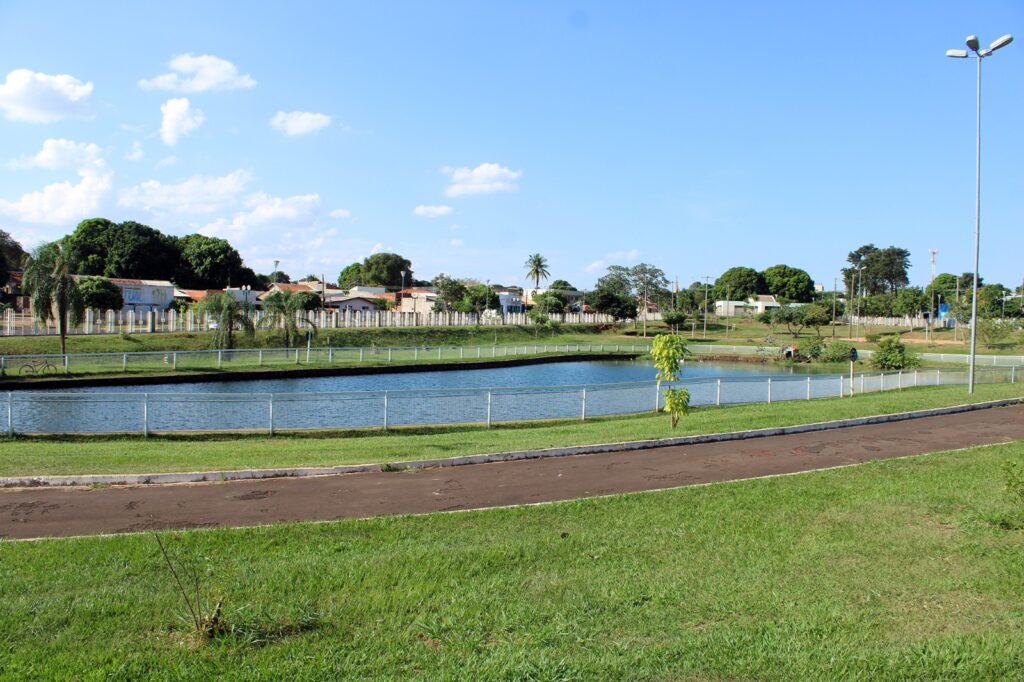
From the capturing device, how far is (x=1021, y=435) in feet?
56.2

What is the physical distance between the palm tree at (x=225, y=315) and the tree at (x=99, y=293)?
20605 mm

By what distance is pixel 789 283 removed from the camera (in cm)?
15900

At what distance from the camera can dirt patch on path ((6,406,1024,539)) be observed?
9727 millimetres

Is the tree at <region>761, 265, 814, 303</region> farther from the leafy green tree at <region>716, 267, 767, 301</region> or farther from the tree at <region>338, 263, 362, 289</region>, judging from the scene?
the tree at <region>338, 263, 362, 289</region>

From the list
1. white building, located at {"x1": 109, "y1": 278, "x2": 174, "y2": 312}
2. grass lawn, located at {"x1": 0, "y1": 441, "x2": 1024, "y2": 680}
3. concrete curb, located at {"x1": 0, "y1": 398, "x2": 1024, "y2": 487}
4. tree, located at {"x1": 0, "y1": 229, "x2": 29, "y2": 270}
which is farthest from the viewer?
tree, located at {"x1": 0, "y1": 229, "x2": 29, "y2": 270}

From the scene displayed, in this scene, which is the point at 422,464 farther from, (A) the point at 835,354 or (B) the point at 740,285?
(B) the point at 740,285

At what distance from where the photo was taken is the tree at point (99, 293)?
63.0 metres

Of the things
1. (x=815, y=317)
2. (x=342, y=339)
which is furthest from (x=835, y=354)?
(x=342, y=339)

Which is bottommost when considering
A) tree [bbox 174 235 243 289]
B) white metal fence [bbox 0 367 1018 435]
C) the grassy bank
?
white metal fence [bbox 0 367 1018 435]

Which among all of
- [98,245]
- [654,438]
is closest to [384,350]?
[654,438]

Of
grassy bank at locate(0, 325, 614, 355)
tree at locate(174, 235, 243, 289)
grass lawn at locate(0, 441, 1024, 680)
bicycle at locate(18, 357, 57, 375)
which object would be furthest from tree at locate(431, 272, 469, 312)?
grass lawn at locate(0, 441, 1024, 680)

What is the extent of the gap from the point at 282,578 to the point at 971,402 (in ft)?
75.6

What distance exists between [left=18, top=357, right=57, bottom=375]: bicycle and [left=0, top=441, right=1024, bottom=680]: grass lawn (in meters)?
29.7

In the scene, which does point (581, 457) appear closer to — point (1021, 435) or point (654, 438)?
point (654, 438)
